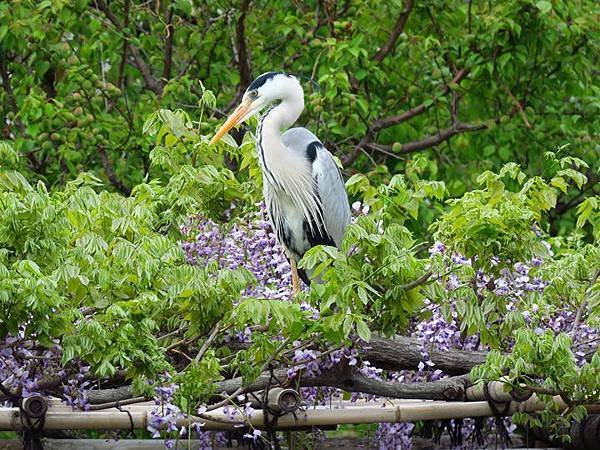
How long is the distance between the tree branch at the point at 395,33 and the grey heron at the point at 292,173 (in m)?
1.73

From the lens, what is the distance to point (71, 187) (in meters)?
4.34

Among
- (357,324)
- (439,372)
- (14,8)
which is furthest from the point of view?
(14,8)

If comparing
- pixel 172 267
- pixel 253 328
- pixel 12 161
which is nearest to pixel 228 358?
pixel 253 328

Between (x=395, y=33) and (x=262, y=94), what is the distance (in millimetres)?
2151

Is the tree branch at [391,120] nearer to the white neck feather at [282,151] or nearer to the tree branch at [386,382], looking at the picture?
the white neck feather at [282,151]

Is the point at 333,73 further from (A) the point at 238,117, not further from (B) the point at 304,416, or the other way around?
(B) the point at 304,416

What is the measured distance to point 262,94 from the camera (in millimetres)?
4867

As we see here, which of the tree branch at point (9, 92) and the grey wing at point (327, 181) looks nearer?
the grey wing at point (327, 181)

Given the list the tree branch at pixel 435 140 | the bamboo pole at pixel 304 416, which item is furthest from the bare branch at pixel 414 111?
the bamboo pole at pixel 304 416

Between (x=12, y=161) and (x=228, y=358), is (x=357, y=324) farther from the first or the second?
(x=12, y=161)

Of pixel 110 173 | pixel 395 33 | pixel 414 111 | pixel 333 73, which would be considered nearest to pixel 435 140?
pixel 414 111

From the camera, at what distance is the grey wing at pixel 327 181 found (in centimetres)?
500

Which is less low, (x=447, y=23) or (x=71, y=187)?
(x=447, y=23)

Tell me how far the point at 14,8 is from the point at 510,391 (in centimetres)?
351
